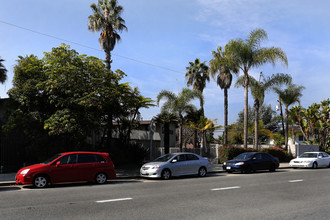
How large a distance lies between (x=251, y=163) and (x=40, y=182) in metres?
12.8

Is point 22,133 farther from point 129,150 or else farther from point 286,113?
point 286,113

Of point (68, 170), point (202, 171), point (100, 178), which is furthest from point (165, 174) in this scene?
point (68, 170)

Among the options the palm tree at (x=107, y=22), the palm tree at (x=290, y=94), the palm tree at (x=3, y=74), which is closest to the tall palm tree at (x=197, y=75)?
the palm tree at (x=290, y=94)

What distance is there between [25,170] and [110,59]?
1465 cm

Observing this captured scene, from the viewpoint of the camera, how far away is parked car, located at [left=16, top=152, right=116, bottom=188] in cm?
1280

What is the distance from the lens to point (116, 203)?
29.9 feet

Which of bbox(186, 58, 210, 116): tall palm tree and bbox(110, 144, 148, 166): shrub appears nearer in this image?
bbox(110, 144, 148, 166): shrub

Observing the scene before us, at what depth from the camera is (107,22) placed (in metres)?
A: 26.2

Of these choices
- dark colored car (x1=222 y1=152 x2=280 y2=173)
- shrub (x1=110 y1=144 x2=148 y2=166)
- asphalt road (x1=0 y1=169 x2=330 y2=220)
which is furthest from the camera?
shrub (x1=110 y1=144 x2=148 y2=166)

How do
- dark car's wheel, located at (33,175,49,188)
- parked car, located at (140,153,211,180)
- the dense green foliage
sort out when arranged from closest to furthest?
dark car's wheel, located at (33,175,49,188), parked car, located at (140,153,211,180), the dense green foliage

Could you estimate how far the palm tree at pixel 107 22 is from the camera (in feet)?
85.4

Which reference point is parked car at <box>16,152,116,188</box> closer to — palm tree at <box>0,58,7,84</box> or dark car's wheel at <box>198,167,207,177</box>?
dark car's wheel at <box>198,167,207,177</box>

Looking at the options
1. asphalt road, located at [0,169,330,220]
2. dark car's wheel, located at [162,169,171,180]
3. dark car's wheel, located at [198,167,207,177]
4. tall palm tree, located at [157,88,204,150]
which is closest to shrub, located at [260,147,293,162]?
tall palm tree, located at [157,88,204,150]

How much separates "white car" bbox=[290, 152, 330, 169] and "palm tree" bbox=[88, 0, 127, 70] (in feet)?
55.0
